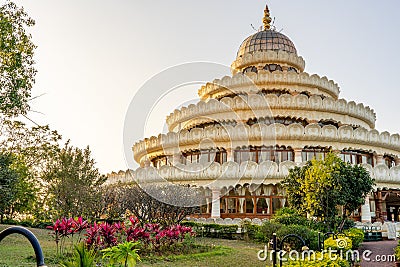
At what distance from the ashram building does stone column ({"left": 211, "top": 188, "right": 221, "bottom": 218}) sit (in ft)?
0.13

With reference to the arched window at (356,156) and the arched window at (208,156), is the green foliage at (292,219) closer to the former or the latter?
the arched window at (208,156)

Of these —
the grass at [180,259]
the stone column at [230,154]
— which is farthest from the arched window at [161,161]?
the grass at [180,259]

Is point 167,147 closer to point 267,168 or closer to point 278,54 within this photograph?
point 267,168

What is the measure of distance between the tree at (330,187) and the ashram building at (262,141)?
924 centimetres

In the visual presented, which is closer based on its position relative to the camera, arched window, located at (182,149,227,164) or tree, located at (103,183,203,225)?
tree, located at (103,183,203,225)

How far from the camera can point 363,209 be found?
27094mm

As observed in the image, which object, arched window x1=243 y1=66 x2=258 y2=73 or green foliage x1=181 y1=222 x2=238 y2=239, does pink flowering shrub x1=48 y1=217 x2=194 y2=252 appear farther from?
arched window x1=243 y1=66 x2=258 y2=73

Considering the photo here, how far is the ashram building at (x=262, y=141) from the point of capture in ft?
89.2

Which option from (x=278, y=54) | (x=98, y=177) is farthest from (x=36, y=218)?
(x=278, y=54)

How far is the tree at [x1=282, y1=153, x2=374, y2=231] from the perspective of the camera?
52.9 ft

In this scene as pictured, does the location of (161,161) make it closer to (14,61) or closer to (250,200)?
(250,200)

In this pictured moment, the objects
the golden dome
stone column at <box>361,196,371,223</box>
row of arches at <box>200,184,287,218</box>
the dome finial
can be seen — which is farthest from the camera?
the dome finial

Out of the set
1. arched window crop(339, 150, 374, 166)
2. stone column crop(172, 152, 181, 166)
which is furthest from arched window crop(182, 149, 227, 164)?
arched window crop(339, 150, 374, 166)

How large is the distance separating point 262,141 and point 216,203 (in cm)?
551
